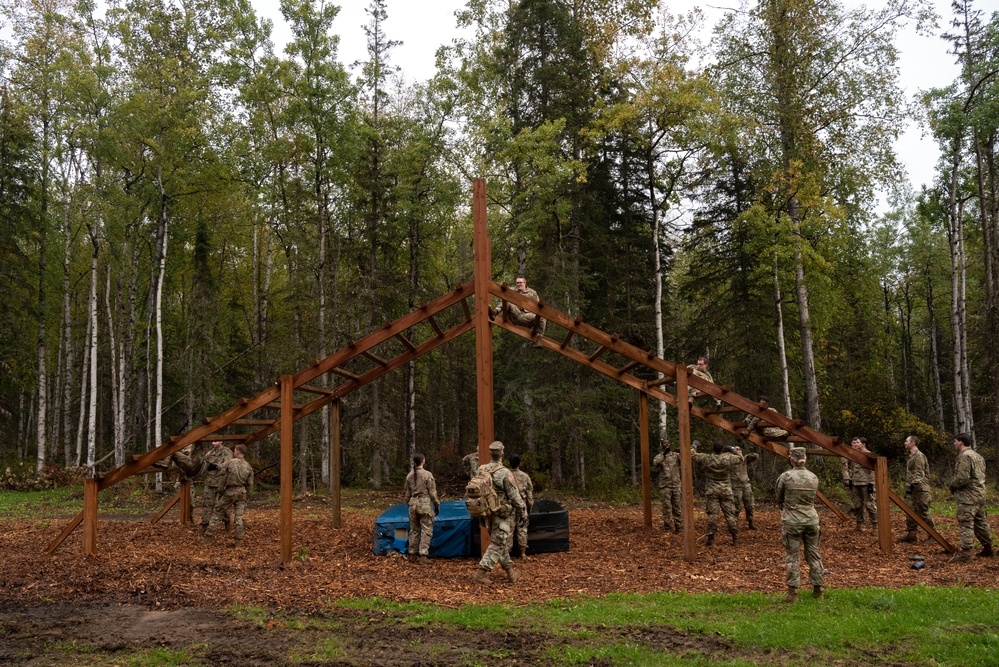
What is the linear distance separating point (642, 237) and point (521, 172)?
572 centimetres

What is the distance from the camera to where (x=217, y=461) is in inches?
615

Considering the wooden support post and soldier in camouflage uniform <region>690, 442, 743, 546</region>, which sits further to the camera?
soldier in camouflage uniform <region>690, 442, 743, 546</region>

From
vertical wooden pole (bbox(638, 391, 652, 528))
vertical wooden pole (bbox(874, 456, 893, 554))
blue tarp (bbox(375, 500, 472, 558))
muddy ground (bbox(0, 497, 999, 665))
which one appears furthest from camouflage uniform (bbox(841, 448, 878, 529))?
blue tarp (bbox(375, 500, 472, 558))

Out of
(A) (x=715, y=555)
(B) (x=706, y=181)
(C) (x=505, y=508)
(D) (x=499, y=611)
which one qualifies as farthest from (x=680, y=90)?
(D) (x=499, y=611)

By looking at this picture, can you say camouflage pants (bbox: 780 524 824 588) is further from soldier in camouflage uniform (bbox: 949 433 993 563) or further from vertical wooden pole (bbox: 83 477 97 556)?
vertical wooden pole (bbox: 83 477 97 556)

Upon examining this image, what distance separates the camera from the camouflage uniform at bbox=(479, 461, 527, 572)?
10.5 m

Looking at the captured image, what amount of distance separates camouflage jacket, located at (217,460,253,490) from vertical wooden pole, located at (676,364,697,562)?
8.76 m

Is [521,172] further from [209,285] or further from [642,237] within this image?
[209,285]

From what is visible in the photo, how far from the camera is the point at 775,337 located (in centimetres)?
2622

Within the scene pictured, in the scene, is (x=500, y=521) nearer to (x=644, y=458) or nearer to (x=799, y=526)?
(x=799, y=526)

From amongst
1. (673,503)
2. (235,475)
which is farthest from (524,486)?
(235,475)

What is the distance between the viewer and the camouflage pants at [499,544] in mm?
10516

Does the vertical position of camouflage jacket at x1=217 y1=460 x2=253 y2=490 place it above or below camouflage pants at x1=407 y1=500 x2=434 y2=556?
above

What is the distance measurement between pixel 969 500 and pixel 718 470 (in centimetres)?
416
